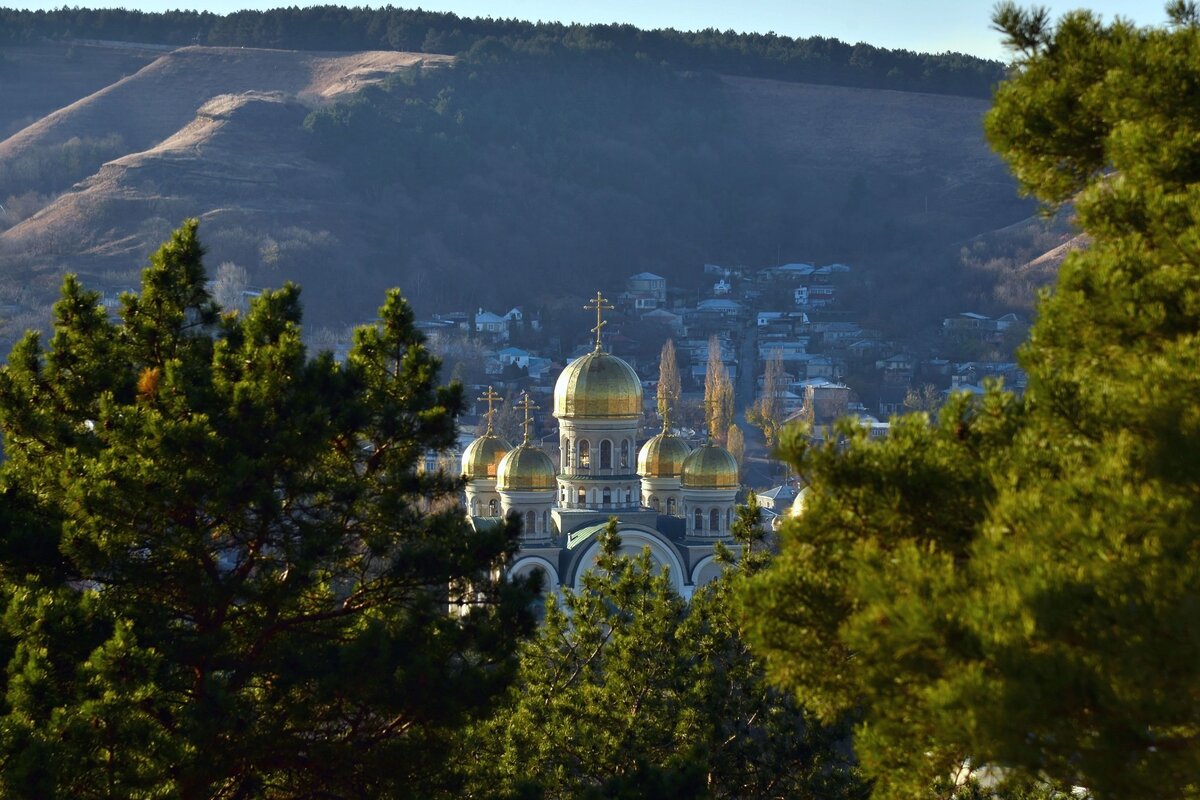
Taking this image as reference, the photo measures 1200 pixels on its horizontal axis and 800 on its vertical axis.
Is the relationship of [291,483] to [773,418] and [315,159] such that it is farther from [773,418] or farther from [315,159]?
[315,159]

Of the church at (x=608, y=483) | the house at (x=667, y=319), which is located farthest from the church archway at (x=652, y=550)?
the house at (x=667, y=319)

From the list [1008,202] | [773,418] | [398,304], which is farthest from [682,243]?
[398,304]

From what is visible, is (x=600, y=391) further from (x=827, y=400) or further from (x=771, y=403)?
(x=827, y=400)

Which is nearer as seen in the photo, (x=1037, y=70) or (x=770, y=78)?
(x=1037, y=70)

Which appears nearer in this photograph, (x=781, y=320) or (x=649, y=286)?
(x=781, y=320)

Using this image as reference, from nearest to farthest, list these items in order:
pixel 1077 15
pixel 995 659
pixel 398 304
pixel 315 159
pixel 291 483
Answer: pixel 995 659 → pixel 1077 15 → pixel 291 483 → pixel 398 304 → pixel 315 159

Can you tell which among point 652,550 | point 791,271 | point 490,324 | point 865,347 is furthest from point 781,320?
point 652,550

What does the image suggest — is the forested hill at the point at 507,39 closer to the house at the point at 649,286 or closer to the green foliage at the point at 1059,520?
the house at the point at 649,286
